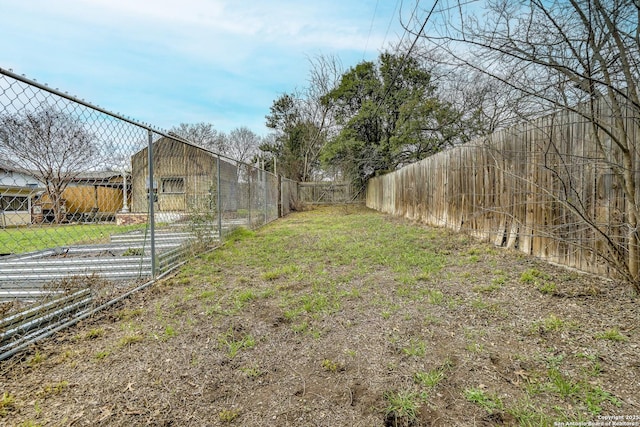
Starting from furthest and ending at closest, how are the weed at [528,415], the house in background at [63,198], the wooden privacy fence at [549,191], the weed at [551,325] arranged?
the wooden privacy fence at [549,191]
the weed at [551,325]
the house in background at [63,198]
the weed at [528,415]

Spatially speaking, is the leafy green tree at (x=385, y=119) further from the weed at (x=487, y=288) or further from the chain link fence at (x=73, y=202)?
the chain link fence at (x=73, y=202)

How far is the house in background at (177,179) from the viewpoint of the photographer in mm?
3246

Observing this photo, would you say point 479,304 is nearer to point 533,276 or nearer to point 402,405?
point 533,276

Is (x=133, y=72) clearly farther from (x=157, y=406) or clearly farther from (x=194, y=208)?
(x=157, y=406)

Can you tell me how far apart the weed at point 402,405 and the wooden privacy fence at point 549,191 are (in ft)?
7.04

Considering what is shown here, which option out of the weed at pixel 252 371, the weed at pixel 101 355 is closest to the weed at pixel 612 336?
the weed at pixel 252 371

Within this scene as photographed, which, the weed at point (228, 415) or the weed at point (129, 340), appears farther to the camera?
the weed at point (129, 340)

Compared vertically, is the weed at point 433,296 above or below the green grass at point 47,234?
below

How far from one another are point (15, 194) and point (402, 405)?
99.3 inches

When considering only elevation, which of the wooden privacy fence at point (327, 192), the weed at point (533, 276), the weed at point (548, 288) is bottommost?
the weed at point (548, 288)

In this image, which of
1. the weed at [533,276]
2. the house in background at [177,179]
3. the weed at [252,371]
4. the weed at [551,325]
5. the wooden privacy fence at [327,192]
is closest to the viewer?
the weed at [252,371]

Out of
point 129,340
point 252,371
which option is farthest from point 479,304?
point 129,340

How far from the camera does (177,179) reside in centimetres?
430

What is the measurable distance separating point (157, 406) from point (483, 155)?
17.3 ft
